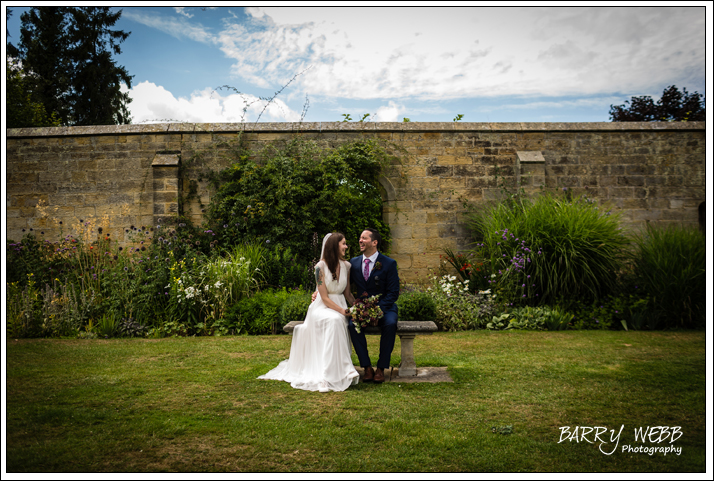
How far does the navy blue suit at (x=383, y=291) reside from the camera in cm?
450

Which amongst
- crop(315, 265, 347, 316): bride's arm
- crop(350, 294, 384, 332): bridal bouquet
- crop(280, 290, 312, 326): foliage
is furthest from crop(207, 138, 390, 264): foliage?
crop(350, 294, 384, 332): bridal bouquet

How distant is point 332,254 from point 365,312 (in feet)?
2.33

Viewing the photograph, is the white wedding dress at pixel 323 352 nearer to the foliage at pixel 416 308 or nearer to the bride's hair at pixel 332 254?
the bride's hair at pixel 332 254

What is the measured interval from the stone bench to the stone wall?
15.3ft

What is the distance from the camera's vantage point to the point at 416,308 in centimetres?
674

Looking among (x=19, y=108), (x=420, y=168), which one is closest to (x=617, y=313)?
(x=420, y=168)

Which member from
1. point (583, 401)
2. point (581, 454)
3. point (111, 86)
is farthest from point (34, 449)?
point (111, 86)

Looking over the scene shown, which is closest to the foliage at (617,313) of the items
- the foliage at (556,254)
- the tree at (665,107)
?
the foliage at (556,254)

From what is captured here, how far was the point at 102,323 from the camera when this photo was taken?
21.9 feet

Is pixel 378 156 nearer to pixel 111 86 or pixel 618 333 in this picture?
pixel 618 333

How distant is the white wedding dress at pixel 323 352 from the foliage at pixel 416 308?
218 centimetres

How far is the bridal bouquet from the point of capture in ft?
14.3

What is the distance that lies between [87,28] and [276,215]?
670 inches

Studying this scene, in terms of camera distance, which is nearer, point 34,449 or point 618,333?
point 34,449
